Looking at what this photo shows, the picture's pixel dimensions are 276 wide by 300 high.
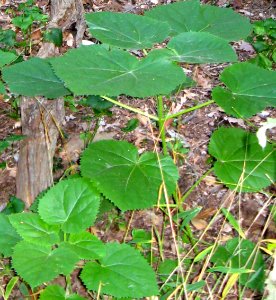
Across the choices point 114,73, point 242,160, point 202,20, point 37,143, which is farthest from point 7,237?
point 202,20

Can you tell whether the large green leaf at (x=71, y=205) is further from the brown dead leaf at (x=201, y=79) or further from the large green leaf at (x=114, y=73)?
the brown dead leaf at (x=201, y=79)

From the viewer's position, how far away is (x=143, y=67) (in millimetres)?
1947

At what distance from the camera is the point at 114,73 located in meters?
1.92

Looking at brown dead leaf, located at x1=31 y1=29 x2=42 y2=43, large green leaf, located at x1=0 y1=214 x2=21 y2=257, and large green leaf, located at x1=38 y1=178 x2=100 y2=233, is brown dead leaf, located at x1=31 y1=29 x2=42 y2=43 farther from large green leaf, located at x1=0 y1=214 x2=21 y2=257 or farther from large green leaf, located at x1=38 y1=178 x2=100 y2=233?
large green leaf, located at x1=38 y1=178 x2=100 y2=233

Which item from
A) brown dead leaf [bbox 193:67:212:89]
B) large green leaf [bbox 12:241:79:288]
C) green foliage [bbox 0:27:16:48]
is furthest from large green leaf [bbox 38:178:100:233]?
green foliage [bbox 0:27:16:48]

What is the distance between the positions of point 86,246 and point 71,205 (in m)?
0.19

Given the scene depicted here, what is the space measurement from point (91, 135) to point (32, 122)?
1.60 feet

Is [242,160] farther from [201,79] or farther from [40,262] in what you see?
[201,79]

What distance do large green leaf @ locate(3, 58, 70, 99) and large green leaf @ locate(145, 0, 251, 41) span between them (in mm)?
557

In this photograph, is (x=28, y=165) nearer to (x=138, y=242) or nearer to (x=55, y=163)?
(x=55, y=163)

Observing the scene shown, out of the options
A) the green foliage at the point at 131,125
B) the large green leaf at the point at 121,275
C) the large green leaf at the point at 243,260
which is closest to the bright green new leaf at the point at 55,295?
the large green leaf at the point at 121,275

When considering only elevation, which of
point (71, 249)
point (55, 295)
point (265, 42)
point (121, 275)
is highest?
point (265, 42)

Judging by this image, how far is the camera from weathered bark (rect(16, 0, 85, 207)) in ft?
9.99

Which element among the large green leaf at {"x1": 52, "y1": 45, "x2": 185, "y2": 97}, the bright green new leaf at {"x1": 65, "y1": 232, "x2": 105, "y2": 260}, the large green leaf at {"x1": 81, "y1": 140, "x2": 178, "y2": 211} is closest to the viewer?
the large green leaf at {"x1": 52, "y1": 45, "x2": 185, "y2": 97}
